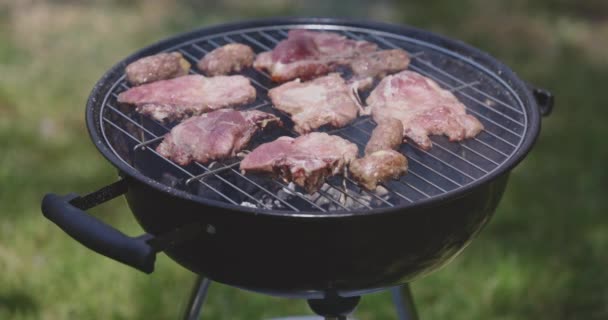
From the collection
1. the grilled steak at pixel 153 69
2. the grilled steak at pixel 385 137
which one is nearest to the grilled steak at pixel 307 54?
the grilled steak at pixel 153 69

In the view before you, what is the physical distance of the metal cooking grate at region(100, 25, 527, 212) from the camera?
6.86ft

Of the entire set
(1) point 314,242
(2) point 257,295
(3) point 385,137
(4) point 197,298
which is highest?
(3) point 385,137

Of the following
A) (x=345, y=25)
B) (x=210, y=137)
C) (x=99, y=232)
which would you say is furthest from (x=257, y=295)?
(x=99, y=232)

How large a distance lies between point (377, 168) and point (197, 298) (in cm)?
94

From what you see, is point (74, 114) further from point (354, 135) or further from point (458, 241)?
point (458, 241)

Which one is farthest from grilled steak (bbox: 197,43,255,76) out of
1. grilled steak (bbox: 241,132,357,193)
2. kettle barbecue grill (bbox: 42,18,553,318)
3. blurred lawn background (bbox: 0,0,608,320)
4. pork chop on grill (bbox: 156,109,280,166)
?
blurred lawn background (bbox: 0,0,608,320)

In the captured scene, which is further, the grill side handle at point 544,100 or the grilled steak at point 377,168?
the grill side handle at point 544,100

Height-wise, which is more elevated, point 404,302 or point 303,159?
point 303,159

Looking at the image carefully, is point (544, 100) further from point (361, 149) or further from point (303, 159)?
point (303, 159)

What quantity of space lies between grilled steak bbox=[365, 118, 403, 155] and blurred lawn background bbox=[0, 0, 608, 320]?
1.41 meters

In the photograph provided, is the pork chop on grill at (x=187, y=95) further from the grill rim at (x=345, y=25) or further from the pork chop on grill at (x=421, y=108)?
the pork chop on grill at (x=421, y=108)

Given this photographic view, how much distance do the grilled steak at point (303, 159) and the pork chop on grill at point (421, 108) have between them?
0.68ft

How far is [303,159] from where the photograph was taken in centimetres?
208

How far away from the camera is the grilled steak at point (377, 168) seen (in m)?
2.06
